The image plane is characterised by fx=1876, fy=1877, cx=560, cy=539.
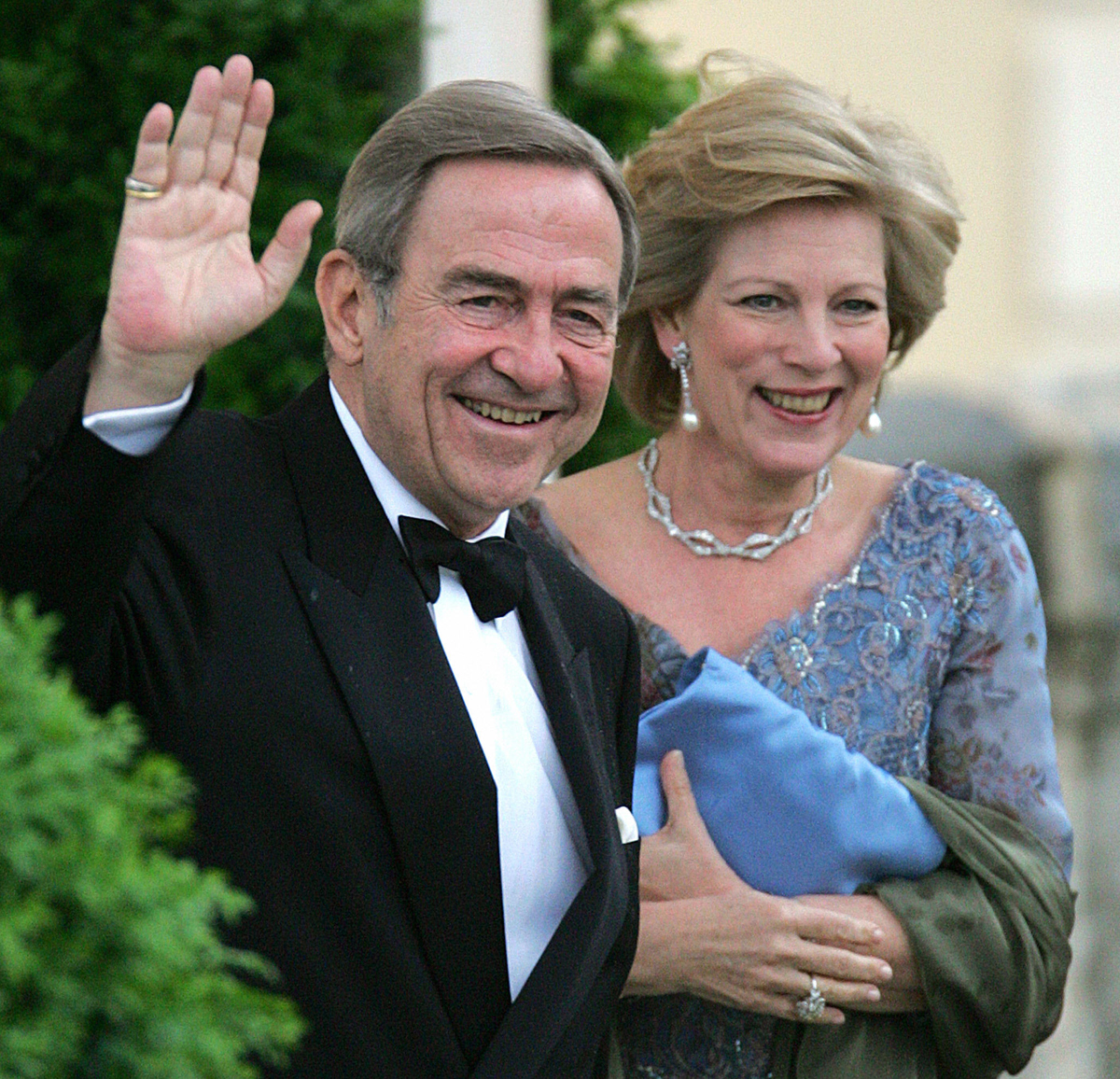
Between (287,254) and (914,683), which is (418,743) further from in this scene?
(914,683)

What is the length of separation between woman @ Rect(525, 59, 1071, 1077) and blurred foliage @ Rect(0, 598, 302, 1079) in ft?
4.88

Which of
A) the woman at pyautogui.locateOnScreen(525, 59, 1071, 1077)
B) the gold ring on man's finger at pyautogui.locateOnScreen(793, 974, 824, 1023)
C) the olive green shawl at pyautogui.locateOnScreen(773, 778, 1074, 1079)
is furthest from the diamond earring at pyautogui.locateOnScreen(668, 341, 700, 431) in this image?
the gold ring on man's finger at pyautogui.locateOnScreen(793, 974, 824, 1023)

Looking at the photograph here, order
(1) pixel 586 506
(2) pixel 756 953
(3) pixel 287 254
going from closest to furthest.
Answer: (3) pixel 287 254
(2) pixel 756 953
(1) pixel 586 506

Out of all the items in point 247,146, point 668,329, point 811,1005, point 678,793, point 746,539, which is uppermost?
point 247,146

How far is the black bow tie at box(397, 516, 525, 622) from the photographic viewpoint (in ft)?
7.11

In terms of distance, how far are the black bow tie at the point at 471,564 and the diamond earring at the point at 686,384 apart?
0.77 meters

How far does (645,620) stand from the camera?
285 centimetres

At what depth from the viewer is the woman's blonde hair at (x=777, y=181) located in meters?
2.82

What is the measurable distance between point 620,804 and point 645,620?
18.8 inches

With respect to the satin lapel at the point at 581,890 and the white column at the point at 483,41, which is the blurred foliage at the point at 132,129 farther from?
the satin lapel at the point at 581,890

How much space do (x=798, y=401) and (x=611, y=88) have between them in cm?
178

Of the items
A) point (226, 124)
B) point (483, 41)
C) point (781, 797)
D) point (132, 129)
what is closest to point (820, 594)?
point (781, 797)

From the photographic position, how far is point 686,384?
2.97 meters

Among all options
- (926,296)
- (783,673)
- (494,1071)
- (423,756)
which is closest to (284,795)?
(423,756)
